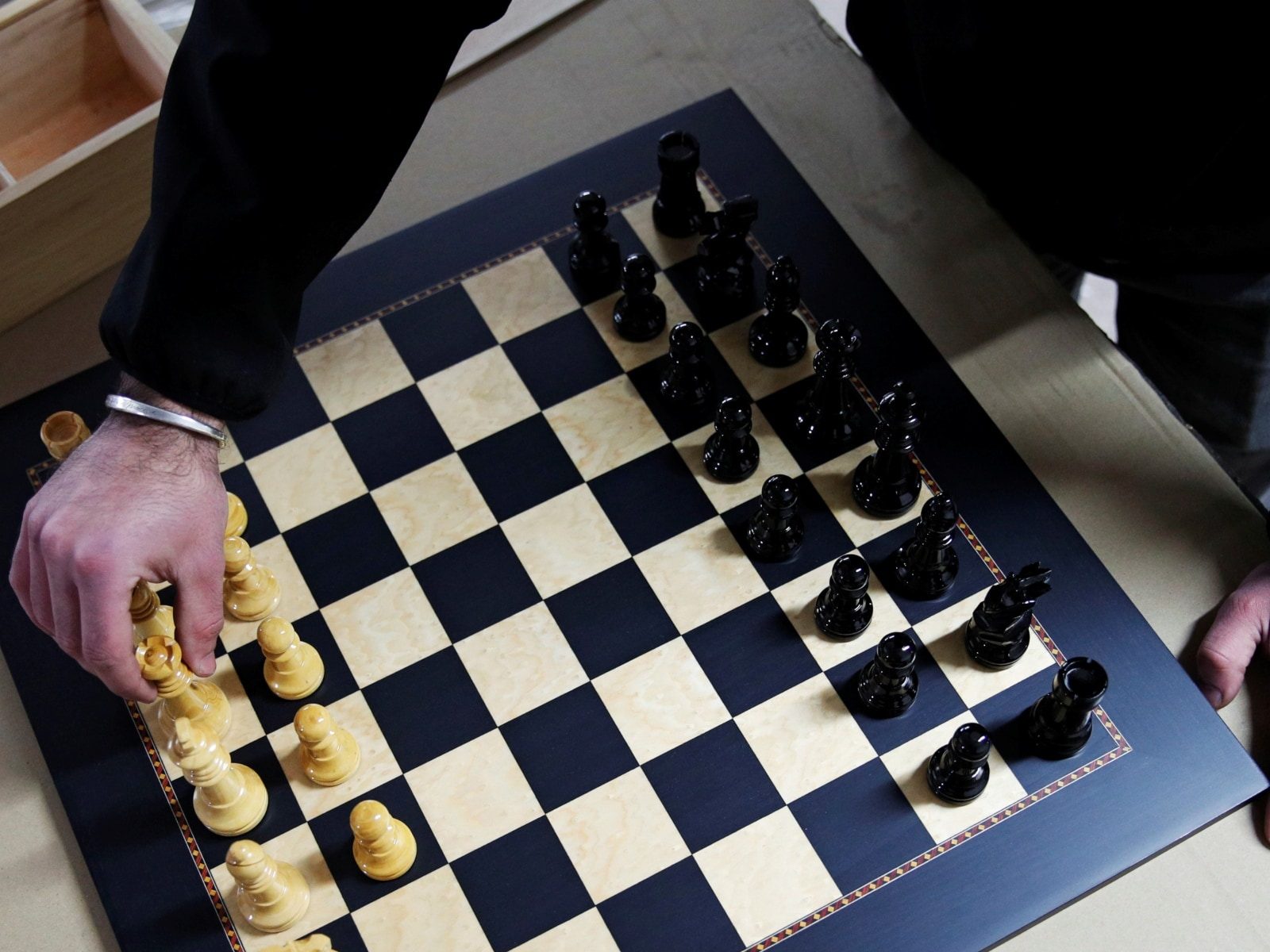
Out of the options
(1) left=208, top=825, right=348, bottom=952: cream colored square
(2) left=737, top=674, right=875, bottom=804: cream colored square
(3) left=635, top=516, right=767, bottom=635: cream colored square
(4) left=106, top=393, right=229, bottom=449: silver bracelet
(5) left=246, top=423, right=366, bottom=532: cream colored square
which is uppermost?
(4) left=106, top=393, right=229, bottom=449: silver bracelet

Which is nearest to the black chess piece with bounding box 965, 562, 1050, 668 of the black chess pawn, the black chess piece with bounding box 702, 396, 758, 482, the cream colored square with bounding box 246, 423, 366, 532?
the black chess pawn

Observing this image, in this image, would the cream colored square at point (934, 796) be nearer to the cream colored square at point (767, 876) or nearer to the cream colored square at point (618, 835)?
the cream colored square at point (767, 876)

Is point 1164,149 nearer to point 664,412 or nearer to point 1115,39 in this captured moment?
point 1115,39

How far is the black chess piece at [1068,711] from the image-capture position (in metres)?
1.42

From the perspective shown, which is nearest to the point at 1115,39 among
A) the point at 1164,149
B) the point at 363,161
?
the point at 1164,149

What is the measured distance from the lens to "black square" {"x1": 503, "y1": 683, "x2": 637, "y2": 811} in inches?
58.8

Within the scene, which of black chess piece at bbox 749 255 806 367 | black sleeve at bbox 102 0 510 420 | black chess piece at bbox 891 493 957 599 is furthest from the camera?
black chess piece at bbox 749 255 806 367

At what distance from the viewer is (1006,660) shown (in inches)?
60.7

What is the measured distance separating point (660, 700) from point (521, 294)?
2.16ft

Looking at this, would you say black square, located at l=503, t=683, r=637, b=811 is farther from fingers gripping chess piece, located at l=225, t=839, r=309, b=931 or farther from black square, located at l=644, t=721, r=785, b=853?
fingers gripping chess piece, located at l=225, t=839, r=309, b=931

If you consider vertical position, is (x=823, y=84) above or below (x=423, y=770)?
above

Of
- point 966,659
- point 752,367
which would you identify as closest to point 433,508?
point 752,367

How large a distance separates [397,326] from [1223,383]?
122 cm

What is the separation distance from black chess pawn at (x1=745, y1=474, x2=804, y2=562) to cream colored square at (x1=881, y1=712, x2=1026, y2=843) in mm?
284
